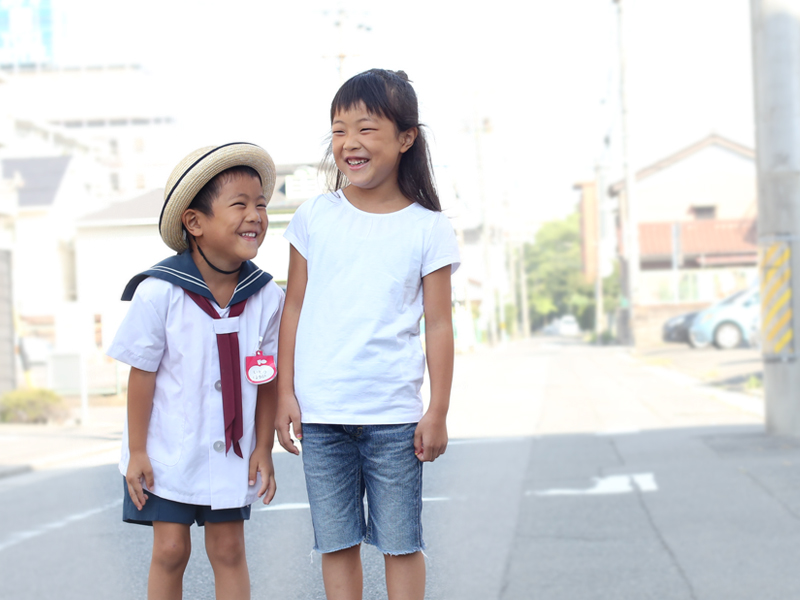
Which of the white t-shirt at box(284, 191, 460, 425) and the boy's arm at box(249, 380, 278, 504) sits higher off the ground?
the white t-shirt at box(284, 191, 460, 425)

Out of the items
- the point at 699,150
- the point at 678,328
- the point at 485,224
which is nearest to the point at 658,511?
the point at 678,328

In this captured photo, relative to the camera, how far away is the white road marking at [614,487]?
6.40 m

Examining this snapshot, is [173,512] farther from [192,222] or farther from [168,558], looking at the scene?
[192,222]

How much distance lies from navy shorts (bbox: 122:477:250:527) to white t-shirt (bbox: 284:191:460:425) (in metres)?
0.35

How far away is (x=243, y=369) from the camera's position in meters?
2.51

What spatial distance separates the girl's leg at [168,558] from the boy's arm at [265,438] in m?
0.23

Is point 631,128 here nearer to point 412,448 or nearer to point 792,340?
point 792,340

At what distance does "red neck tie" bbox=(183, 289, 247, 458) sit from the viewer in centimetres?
246

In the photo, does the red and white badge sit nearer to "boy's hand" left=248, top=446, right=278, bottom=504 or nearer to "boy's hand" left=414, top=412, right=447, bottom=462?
"boy's hand" left=248, top=446, right=278, bottom=504

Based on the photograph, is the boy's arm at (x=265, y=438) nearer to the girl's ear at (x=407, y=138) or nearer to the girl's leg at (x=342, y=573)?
the girl's leg at (x=342, y=573)

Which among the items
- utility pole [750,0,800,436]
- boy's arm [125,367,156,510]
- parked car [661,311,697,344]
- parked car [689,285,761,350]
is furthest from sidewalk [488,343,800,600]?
parked car [661,311,697,344]

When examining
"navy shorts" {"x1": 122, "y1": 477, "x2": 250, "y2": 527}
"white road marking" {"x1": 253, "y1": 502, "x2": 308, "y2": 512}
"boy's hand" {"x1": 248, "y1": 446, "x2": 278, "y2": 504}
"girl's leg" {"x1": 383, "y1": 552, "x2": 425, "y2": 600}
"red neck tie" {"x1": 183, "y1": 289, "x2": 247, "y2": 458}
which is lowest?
"white road marking" {"x1": 253, "y1": 502, "x2": 308, "y2": 512}

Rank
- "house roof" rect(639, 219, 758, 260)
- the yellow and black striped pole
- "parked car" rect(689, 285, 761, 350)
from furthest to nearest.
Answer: "house roof" rect(639, 219, 758, 260)
"parked car" rect(689, 285, 761, 350)
the yellow and black striped pole

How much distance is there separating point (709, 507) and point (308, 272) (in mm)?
4094
